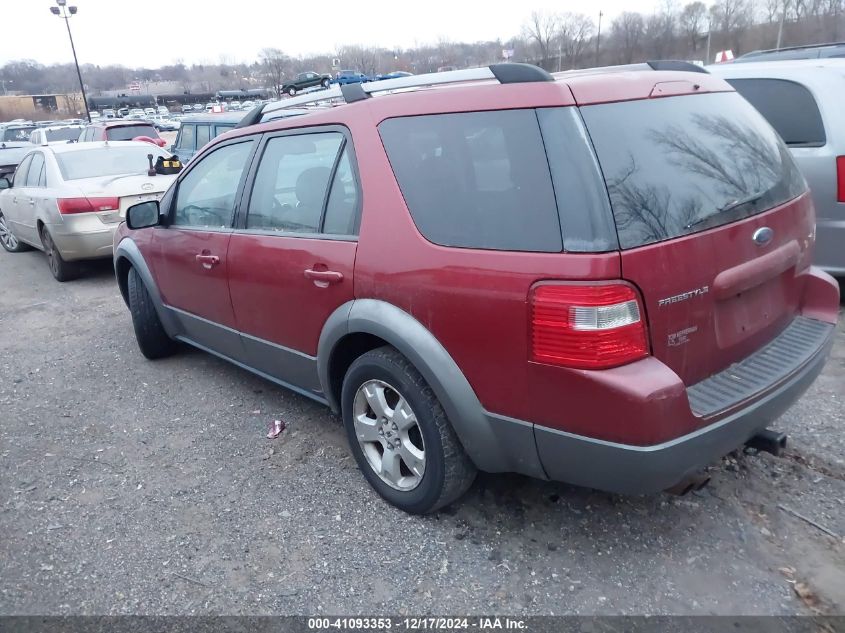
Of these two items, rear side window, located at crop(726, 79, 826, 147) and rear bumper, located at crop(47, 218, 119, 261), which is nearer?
rear side window, located at crop(726, 79, 826, 147)

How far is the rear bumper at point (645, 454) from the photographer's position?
2240 mm

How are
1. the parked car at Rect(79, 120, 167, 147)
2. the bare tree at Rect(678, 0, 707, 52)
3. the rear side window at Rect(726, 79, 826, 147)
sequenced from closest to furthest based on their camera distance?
the rear side window at Rect(726, 79, 826, 147), the parked car at Rect(79, 120, 167, 147), the bare tree at Rect(678, 0, 707, 52)

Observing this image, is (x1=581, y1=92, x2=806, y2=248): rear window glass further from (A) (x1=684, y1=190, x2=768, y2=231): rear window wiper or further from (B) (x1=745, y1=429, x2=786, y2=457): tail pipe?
(B) (x1=745, y1=429, x2=786, y2=457): tail pipe

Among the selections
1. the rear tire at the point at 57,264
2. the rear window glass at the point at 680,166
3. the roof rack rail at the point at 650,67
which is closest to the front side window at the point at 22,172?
the rear tire at the point at 57,264

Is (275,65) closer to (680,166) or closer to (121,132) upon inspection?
(121,132)

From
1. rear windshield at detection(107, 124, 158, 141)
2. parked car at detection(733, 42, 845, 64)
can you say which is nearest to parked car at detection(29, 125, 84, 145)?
rear windshield at detection(107, 124, 158, 141)

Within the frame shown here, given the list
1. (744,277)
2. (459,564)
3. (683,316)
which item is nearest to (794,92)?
(744,277)

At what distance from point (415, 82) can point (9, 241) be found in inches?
366

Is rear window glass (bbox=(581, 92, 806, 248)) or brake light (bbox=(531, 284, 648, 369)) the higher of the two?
rear window glass (bbox=(581, 92, 806, 248))

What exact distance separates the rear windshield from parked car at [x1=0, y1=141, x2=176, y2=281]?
7.41 metres

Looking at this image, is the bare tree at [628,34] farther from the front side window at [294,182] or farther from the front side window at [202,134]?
the front side window at [294,182]

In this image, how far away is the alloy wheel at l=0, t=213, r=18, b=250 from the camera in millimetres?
9868

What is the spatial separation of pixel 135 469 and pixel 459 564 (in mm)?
1923

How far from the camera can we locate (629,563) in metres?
2.69
